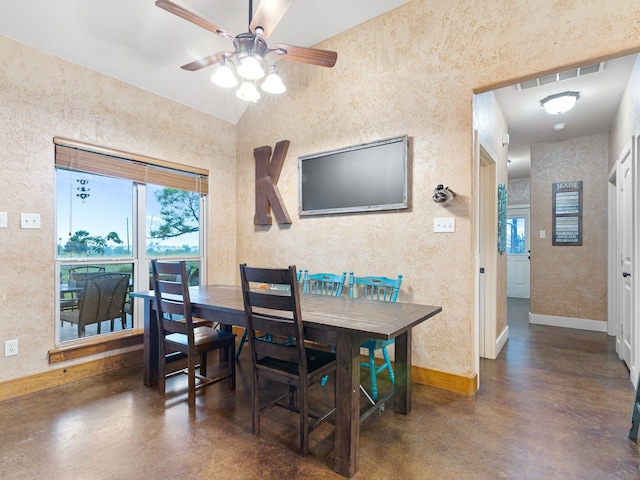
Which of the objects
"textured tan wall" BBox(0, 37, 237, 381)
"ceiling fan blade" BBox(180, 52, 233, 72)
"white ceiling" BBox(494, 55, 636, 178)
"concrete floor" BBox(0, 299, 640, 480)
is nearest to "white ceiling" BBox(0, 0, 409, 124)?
"textured tan wall" BBox(0, 37, 237, 381)

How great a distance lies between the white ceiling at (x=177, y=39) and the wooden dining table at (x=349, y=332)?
224 centimetres

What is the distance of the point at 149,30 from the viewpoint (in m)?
2.95

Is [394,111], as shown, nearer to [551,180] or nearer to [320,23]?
[320,23]

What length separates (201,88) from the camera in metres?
3.71

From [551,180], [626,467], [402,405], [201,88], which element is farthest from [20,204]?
[551,180]

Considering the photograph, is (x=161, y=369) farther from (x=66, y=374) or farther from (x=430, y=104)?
(x=430, y=104)

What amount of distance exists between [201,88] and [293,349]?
319 centimetres

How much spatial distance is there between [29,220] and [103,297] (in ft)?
2.95

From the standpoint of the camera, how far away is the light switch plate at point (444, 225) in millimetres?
2639

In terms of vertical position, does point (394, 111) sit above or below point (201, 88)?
below

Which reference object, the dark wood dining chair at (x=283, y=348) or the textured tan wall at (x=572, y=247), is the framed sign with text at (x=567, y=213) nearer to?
the textured tan wall at (x=572, y=247)

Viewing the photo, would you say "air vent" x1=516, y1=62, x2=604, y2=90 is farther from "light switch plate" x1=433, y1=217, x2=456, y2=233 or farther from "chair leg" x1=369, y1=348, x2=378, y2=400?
"chair leg" x1=369, y1=348, x2=378, y2=400

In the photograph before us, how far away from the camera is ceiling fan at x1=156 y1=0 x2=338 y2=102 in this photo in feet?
6.56

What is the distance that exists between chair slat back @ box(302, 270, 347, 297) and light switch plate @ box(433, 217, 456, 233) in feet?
3.01
